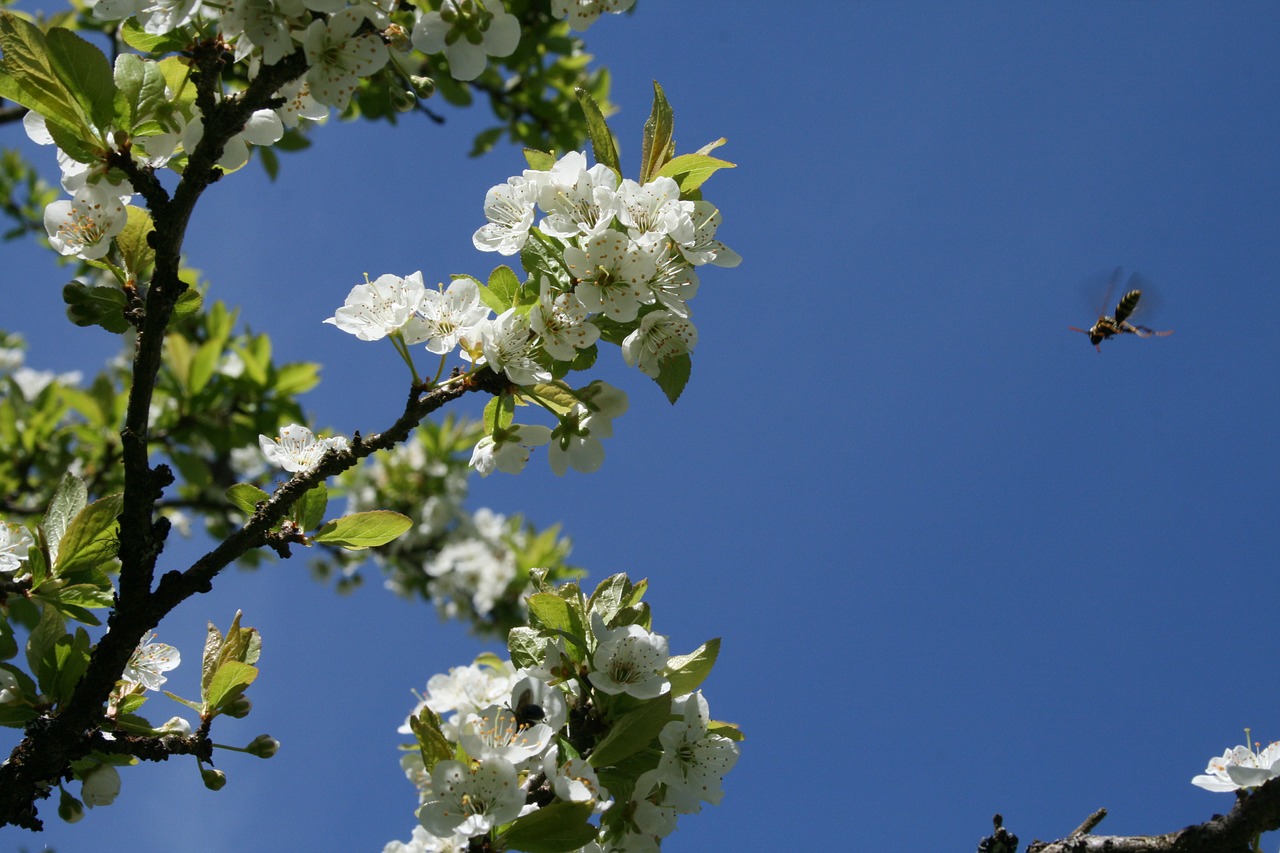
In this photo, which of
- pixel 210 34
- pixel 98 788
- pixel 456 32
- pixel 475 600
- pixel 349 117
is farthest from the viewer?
pixel 475 600

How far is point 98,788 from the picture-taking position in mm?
1923

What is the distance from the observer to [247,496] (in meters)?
1.89

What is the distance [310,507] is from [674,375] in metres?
0.80

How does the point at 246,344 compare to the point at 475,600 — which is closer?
the point at 246,344

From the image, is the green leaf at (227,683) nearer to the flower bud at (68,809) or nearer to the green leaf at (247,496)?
the green leaf at (247,496)

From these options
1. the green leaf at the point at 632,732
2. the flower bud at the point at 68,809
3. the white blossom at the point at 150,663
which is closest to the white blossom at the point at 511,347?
the green leaf at the point at 632,732

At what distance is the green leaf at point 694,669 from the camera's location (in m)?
1.95

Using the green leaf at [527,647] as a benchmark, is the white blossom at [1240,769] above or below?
below

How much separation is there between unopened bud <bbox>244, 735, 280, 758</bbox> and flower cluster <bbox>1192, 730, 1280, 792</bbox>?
79.6 inches

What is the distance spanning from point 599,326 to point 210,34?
899 millimetres

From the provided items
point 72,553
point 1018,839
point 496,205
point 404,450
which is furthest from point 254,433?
point 1018,839

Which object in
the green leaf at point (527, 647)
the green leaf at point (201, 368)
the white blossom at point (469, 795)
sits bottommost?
the white blossom at point (469, 795)

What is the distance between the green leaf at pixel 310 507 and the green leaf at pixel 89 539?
1.16 ft

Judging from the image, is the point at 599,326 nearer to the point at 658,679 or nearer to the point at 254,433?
the point at 658,679
